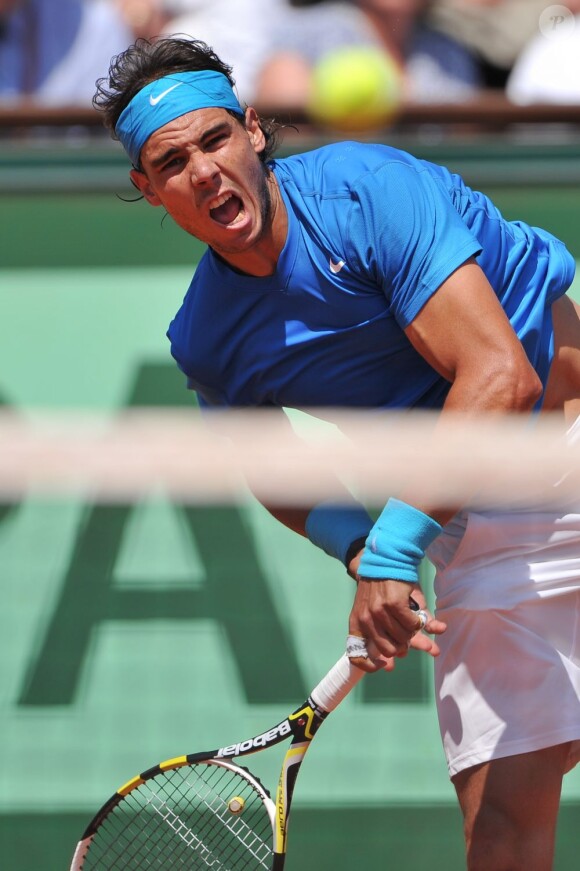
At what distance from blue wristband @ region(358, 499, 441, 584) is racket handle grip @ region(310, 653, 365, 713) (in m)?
0.35

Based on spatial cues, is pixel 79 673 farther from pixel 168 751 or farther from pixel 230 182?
pixel 230 182

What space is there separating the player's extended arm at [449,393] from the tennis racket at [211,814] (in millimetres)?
305

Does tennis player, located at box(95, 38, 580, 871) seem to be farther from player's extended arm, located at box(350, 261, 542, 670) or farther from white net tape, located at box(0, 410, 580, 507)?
white net tape, located at box(0, 410, 580, 507)

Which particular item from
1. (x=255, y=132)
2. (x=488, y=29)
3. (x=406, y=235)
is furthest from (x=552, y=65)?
(x=406, y=235)

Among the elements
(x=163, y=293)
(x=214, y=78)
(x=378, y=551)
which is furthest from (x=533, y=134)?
(x=378, y=551)

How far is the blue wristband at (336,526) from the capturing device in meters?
2.39

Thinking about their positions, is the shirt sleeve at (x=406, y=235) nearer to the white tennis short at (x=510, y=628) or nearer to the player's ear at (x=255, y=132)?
the player's ear at (x=255, y=132)

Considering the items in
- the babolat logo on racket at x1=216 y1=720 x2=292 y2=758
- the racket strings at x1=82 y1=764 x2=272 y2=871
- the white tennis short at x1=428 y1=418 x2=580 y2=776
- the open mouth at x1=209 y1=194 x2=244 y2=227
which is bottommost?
the racket strings at x1=82 y1=764 x2=272 y2=871

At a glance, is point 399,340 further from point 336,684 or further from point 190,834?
point 190,834

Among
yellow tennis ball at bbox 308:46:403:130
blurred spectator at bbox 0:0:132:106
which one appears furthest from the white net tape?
blurred spectator at bbox 0:0:132:106

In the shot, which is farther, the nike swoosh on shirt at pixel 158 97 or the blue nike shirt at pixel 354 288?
the nike swoosh on shirt at pixel 158 97

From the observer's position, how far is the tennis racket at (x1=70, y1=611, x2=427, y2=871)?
96.8 inches

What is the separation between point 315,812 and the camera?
3.39 m

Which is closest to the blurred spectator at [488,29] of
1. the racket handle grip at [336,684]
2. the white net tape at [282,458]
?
the white net tape at [282,458]
